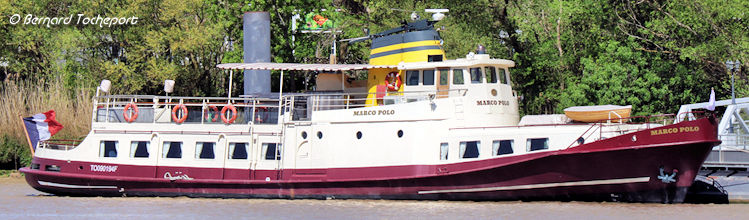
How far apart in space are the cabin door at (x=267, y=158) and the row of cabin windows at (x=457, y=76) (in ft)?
13.6

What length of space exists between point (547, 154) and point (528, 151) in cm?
64

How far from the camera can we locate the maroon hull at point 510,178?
26891mm

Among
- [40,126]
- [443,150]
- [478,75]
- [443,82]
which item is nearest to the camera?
[443,150]

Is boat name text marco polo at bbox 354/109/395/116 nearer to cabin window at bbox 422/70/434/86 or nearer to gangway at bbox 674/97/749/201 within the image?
cabin window at bbox 422/70/434/86

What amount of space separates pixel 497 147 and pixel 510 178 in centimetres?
87

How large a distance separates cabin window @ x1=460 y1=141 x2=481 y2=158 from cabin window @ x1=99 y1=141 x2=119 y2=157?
1045cm

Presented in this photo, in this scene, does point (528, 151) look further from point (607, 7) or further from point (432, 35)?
point (607, 7)

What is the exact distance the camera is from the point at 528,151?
27922mm

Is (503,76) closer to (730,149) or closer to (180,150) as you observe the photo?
(730,149)

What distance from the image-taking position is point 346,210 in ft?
90.6

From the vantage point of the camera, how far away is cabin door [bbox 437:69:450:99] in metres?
30.0

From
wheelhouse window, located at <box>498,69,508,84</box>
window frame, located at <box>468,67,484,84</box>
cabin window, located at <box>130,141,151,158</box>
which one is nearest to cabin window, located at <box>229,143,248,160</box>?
cabin window, located at <box>130,141,151,158</box>

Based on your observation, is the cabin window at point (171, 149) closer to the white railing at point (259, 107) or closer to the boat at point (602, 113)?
the white railing at point (259, 107)

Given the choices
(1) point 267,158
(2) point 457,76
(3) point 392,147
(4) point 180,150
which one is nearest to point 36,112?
(4) point 180,150
